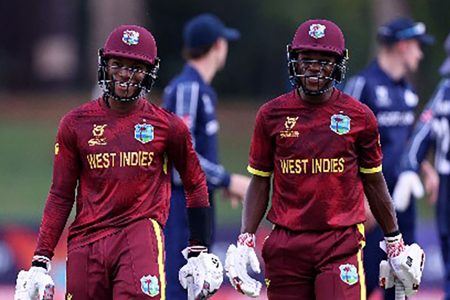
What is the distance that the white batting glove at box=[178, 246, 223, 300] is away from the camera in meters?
7.82

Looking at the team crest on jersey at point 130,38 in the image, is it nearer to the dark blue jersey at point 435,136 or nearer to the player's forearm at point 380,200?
the player's forearm at point 380,200

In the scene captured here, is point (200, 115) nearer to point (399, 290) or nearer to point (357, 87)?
point (357, 87)

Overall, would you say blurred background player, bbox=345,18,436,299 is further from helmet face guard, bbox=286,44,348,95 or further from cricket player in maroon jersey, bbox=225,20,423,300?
helmet face guard, bbox=286,44,348,95

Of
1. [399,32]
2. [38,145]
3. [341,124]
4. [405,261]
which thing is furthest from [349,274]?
[38,145]

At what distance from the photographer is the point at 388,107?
10.9 metres

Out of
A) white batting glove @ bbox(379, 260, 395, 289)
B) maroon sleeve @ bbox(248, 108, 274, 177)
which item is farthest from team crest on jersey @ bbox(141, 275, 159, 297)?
white batting glove @ bbox(379, 260, 395, 289)

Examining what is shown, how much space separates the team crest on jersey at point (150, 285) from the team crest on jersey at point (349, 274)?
37.2 inches

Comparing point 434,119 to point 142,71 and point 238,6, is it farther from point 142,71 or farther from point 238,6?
point 238,6

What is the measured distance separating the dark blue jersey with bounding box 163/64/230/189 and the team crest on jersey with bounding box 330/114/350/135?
2.44 m

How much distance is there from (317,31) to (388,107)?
10.1ft

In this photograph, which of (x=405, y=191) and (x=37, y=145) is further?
(x=37, y=145)

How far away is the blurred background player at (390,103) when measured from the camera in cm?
1086

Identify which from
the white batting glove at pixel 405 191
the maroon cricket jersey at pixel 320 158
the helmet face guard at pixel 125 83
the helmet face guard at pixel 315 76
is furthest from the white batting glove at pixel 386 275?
the white batting glove at pixel 405 191

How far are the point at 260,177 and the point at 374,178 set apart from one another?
0.60 m
